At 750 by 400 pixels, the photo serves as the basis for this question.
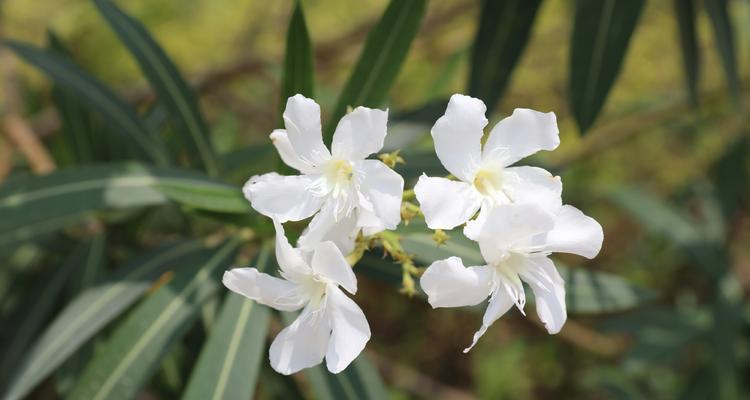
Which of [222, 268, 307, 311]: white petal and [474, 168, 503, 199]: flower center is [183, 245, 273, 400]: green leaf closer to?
[222, 268, 307, 311]: white petal

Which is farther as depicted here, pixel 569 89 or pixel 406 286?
pixel 569 89

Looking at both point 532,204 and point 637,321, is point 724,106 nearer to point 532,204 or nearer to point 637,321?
point 637,321

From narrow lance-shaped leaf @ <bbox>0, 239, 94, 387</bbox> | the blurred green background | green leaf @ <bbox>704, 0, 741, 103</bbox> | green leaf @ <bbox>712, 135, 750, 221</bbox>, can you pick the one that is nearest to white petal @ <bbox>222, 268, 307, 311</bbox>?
narrow lance-shaped leaf @ <bbox>0, 239, 94, 387</bbox>

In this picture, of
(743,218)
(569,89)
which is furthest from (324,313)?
(743,218)

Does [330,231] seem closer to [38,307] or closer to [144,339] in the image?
[144,339]

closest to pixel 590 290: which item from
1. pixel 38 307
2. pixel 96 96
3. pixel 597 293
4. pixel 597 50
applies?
pixel 597 293

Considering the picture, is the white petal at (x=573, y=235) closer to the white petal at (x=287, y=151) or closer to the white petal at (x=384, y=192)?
the white petal at (x=384, y=192)

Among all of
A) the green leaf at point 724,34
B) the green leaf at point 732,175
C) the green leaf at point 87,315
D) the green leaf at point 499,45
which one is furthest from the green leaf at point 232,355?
the green leaf at point 732,175
